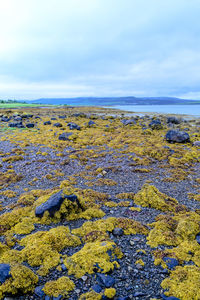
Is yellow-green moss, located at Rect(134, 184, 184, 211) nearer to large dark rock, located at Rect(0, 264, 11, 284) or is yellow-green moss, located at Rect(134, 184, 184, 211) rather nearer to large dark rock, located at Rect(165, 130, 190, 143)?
large dark rock, located at Rect(0, 264, 11, 284)

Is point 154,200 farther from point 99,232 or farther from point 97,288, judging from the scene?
point 97,288

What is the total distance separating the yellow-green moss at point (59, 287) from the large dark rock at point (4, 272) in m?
0.96

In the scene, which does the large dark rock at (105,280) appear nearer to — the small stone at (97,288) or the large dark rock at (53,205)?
the small stone at (97,288)

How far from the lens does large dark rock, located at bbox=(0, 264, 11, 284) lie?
169 inches

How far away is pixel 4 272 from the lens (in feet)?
14.4

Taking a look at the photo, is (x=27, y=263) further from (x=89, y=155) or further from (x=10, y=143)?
(x=10, y=143)

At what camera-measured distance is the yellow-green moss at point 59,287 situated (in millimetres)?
4344

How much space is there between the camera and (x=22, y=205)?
28.0 ft

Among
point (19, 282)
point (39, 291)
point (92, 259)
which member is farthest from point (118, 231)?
point (19, 282)

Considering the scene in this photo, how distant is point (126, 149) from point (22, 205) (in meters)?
12.6

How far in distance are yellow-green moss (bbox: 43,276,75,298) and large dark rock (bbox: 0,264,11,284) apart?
96cm

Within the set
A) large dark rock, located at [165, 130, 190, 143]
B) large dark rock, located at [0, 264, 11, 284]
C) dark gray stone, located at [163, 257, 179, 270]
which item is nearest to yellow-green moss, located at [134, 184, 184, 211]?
dark gray stone, located at [163, 257, 179, 270]

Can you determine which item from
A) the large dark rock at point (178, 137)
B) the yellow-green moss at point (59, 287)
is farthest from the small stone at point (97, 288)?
the large dark rock at point (178, 137)

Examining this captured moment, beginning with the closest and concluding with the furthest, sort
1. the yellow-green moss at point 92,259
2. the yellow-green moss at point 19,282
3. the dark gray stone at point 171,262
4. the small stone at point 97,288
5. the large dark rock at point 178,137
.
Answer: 1. the yellow-green moss at point 19,282
2. the small stone at point 97,288
3. the yellow-green moss at point 92,259
4. the dark gray stone at point 171,262
5. the large dark rock at point 178,137
